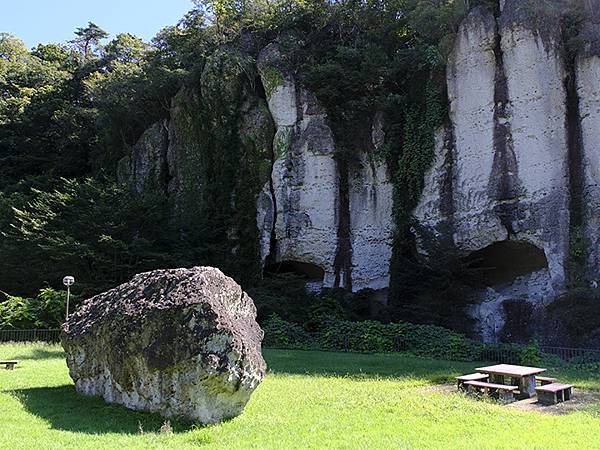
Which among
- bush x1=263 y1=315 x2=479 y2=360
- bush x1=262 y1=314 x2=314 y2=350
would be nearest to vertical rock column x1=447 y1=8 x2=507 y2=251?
bush x1=263 y1=315 x2=479 y2=360

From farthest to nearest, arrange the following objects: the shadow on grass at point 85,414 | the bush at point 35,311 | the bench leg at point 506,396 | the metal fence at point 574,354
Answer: the bush at point 35,311 → the metal fence at point 574,354 → the bench leg at point 506,396 → the shadow on grass at point 85,414

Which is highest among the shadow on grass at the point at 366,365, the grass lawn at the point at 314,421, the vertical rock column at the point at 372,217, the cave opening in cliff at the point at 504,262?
the vertical rock column at the point at 372,217

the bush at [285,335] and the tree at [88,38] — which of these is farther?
the tree at [88,38]

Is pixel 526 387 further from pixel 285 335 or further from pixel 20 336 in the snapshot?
pixel 20 336

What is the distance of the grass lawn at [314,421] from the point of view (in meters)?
7.40

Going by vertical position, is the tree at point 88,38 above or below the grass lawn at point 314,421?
above

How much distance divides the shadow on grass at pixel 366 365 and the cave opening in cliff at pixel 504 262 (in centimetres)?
Answer: 651

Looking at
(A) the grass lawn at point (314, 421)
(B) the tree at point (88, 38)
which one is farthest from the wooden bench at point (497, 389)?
(B) the tree at point (88, 38)

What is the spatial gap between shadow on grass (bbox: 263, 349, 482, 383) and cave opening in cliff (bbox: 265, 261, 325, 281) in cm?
931

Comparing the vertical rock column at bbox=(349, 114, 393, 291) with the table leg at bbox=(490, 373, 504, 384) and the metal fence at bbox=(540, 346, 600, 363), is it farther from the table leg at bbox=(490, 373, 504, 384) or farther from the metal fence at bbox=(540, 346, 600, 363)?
the table leg at bbox=(490, 373, 504, 384)

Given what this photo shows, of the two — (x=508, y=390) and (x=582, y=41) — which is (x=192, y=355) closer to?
(x=508, y=390)

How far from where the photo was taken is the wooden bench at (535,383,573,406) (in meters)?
10.3

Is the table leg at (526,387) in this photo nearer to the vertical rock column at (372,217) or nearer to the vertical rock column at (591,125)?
the vertical rock column at (591,125)

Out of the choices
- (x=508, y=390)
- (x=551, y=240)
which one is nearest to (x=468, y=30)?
(x=551, y=240)
